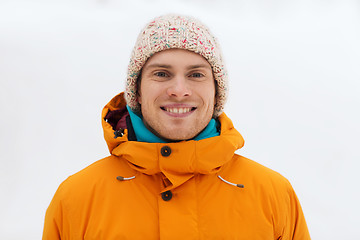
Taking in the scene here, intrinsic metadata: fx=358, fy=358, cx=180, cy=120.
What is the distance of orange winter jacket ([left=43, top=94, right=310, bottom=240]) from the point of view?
157cm

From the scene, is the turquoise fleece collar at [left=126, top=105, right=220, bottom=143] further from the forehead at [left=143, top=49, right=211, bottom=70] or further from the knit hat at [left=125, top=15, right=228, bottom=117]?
the forehead at [left=143, top=49, right=211, bottom=70]

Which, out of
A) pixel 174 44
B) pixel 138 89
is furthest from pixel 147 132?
pixel 174 44

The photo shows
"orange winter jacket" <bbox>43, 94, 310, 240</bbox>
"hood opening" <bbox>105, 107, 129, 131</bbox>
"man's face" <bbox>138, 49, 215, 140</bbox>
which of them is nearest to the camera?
"orange winter jacket" <bbox>43, 94, 310, 240</bbox>

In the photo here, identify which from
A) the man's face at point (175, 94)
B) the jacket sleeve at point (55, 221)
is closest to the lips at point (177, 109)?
the man's face at point (175, 94)

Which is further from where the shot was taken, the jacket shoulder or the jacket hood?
the jacket shoulder

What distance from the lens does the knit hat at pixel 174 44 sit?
1685 millimetres

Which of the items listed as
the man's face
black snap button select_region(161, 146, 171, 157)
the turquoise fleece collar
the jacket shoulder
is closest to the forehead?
the man's face

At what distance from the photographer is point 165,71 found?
A: 5.55ft

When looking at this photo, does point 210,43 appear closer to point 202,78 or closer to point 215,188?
point 202,78

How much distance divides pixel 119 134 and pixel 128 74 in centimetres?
33

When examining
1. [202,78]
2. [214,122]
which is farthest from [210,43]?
[214,122]

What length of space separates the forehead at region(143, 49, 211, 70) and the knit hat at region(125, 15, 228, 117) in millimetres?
21

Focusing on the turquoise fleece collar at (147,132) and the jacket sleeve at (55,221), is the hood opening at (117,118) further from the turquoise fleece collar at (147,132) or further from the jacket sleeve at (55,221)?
the jacket sleeve at (55,221)

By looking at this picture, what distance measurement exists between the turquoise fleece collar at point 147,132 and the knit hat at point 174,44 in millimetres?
155
